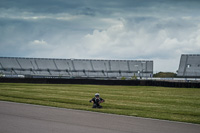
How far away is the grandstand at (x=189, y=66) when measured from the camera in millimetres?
63000

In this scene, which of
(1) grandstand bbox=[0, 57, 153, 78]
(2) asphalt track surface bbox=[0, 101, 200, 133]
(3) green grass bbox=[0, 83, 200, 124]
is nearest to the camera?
(2) asphalt track surface bbox=[0, 101, 200, 133]

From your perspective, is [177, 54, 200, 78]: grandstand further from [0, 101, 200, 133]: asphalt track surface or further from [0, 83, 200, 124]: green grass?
[0, 101, 200, 133]: asphalt track surface

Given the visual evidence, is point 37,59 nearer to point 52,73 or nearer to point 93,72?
point 52,73

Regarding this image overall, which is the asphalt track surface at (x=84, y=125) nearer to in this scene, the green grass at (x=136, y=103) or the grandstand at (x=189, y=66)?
the green grass at (x=136, y=103)

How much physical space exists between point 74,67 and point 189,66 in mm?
31699

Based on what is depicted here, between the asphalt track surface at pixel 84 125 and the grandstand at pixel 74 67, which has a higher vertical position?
the grandstand at pixel 74 67

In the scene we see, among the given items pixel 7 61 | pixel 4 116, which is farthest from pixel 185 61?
pixel 4 116

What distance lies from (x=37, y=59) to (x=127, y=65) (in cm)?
2597

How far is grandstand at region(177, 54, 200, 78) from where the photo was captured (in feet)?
207

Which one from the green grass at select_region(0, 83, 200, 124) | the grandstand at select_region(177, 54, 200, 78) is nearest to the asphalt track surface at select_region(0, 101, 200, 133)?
the green grass at select_region(0, 83, 200, 124)

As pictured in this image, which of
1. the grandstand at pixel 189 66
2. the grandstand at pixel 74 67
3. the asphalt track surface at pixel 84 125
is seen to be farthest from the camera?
the grandstand at pixel 74 67

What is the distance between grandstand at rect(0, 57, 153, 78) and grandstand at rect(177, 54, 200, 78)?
12951mm

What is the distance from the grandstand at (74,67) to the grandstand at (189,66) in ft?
42.5

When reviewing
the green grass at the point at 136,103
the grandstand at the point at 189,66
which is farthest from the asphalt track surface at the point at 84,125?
the grandstand at the point at 189,66
